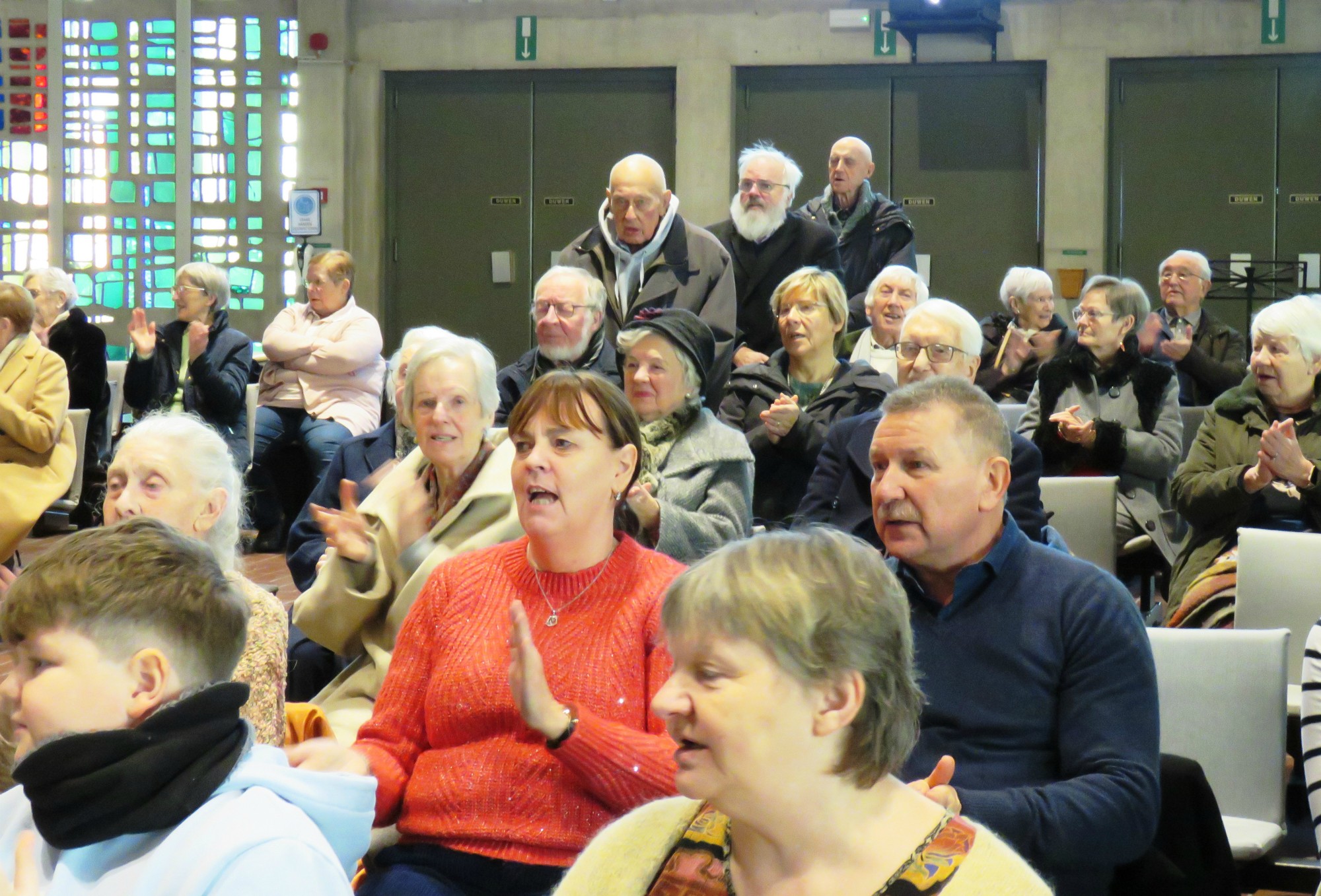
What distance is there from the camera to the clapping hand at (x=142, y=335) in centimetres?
726

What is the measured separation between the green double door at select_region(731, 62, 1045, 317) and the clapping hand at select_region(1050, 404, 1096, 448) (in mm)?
6061

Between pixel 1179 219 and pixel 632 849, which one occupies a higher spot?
pixel 1179 219

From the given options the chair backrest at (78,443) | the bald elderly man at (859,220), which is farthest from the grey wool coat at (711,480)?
the chair backrest at (78,443)

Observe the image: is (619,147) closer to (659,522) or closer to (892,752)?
(659,522)

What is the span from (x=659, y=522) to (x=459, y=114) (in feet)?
29.0

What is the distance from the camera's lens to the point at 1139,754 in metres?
2.09

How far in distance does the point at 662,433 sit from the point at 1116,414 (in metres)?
2.23

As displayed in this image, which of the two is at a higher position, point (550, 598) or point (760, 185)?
point (760, 185)

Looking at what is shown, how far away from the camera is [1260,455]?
4113 millimetres

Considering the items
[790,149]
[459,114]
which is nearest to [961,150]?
[790,149]

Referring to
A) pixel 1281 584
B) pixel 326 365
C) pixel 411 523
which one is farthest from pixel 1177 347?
pixel 411 523

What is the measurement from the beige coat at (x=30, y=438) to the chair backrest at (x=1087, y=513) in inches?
157

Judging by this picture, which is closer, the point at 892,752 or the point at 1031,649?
the point at 892,752

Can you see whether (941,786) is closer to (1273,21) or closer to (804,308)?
(804,308)
